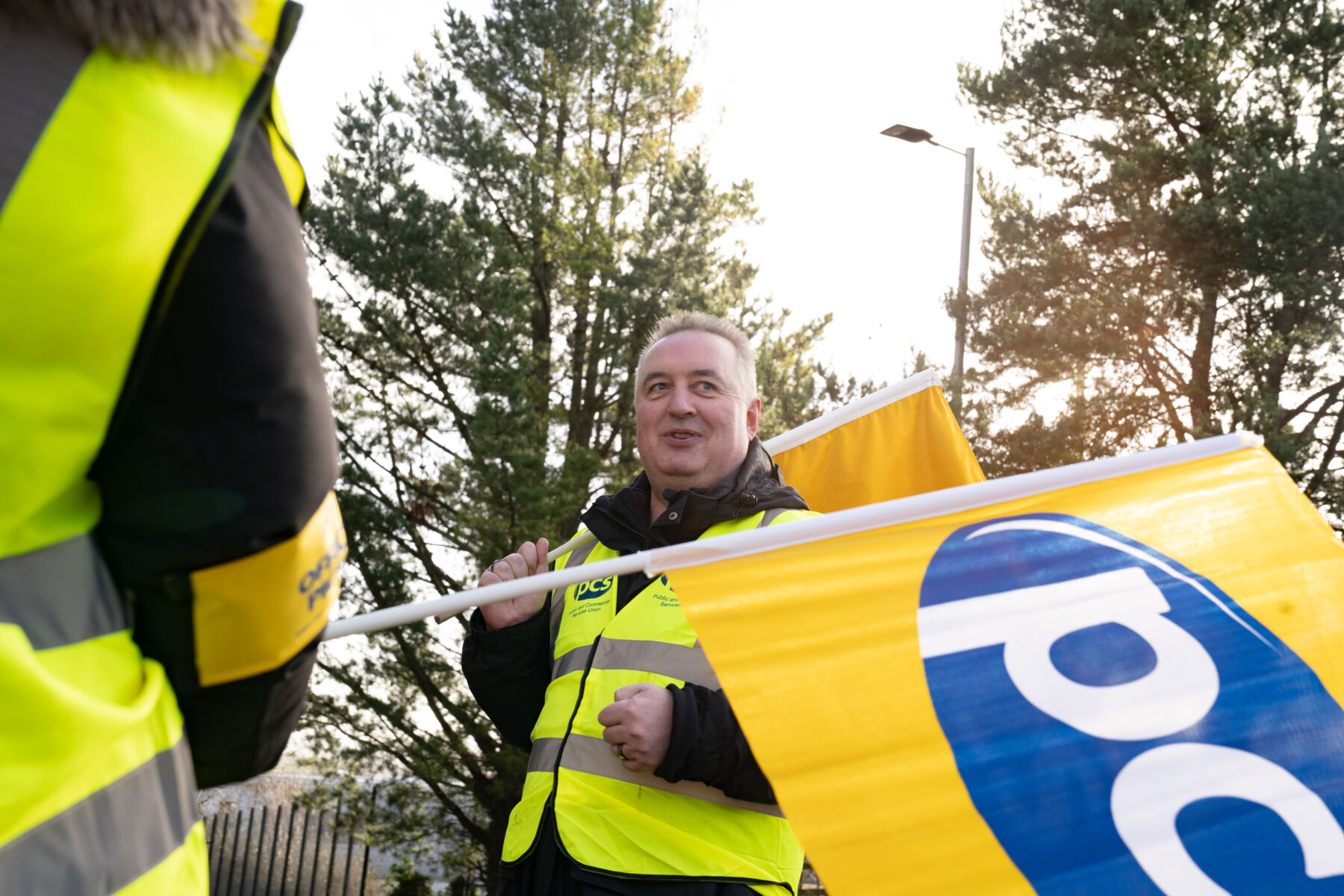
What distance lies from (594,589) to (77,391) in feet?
5.77

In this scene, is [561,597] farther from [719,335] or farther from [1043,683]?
[1043,683]

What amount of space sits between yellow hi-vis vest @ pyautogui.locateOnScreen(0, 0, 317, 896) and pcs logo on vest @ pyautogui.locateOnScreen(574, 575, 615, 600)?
5.18 feet

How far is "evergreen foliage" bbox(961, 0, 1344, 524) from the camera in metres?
11.1

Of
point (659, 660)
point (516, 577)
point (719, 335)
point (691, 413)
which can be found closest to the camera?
point (659, 660)

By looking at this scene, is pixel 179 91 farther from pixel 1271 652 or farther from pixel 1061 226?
pixel 1061 226

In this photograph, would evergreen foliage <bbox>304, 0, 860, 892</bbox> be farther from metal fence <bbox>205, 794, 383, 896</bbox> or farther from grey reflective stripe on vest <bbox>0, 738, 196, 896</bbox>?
grey reflective stripe on vest <bbox>0, 738, 196, 896</bbox>

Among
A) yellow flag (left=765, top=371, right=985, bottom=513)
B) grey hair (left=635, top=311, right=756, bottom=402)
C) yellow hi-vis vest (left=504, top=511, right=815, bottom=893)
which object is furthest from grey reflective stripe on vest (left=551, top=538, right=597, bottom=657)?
yellow flag (left=765, top=371, right=985, bottom=513)

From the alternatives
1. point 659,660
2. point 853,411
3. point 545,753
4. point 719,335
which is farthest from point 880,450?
point 545,753

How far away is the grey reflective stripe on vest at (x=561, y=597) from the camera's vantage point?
2652 mm

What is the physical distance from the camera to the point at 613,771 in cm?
207

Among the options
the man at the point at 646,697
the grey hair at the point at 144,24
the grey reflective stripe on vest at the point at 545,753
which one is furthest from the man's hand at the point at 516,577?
the grey hair at the point at 144,24

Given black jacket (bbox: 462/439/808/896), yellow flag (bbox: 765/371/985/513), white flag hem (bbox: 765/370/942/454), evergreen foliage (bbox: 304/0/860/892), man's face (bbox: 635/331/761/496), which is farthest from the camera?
evergreen foliage (bbox: 304/0/860/892)

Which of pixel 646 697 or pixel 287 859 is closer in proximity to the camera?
pixel 646 697

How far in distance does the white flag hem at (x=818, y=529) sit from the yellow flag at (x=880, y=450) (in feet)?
5.82
